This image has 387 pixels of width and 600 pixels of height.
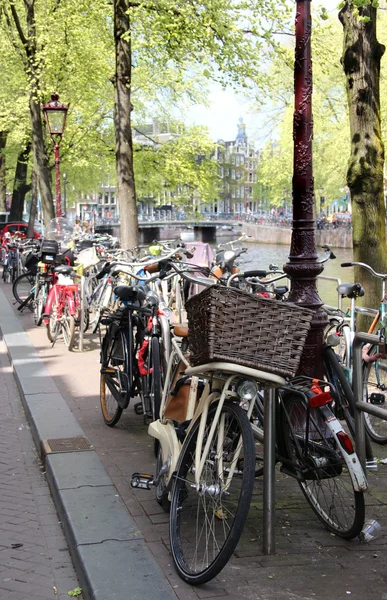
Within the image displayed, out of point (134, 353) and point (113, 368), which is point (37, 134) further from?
point (134, 353)

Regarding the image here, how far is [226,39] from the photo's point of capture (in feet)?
46.4

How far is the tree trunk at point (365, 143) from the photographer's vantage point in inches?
299

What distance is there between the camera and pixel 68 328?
10.0m

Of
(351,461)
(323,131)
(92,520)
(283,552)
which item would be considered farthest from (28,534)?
(323,131)

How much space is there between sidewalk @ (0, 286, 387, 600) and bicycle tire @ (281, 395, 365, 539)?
0.08 metres

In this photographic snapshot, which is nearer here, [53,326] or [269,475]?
[269,475]

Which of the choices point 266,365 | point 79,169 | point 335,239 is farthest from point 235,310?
point 335,239

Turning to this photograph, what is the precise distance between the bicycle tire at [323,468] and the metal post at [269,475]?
0.65 ft

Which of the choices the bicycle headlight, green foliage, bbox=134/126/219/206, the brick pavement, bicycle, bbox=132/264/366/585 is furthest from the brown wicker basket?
green foliage, bbox=134/126/219/206

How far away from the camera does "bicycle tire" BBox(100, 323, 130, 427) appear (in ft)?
19.6

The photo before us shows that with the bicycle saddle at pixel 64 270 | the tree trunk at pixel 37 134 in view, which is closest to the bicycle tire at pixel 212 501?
the bicycle saddle at pixel 64 270

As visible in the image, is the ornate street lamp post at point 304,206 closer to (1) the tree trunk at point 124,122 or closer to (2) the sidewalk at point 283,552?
(2) the sidewalk at point 283,552

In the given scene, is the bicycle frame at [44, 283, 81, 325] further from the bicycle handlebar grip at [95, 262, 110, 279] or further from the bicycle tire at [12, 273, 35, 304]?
the bicycle tire at [12, 273, 35, 304]

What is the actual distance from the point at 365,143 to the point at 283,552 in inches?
194
